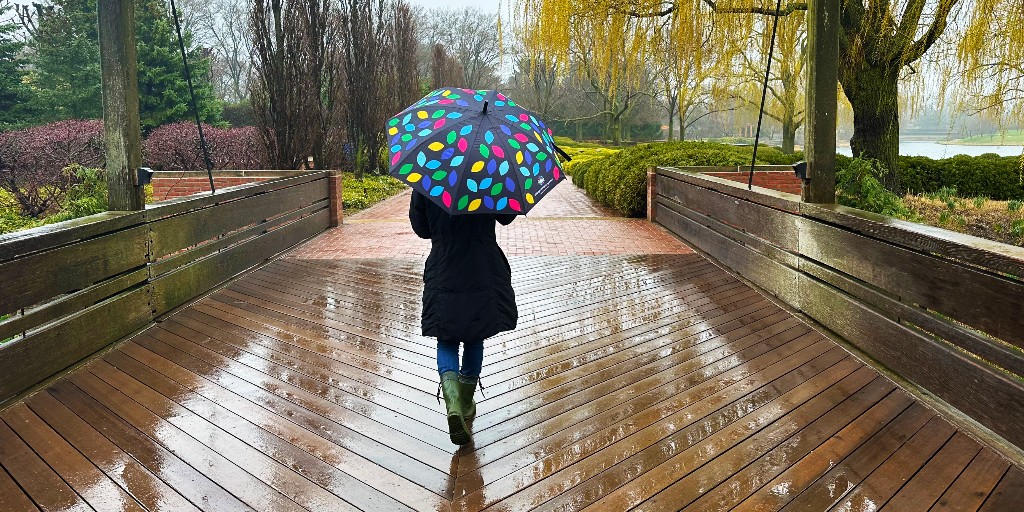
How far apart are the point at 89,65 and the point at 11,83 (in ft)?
7.35

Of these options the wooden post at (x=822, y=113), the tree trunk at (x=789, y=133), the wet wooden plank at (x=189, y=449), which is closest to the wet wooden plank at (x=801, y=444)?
the wet wooden plank at (x=189, y=449)

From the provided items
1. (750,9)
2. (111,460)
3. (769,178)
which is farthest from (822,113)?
(769,178)

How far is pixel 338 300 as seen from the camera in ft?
20.1

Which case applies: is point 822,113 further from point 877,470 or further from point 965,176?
point 965,176

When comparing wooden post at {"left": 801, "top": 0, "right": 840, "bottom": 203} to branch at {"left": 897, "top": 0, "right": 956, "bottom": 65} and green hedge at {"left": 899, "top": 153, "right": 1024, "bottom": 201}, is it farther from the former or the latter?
green hedge at {"left": 899, "top": 153, "right": 1024, "bottom": 201}

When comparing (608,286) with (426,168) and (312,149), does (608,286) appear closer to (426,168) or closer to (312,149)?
(426,168)

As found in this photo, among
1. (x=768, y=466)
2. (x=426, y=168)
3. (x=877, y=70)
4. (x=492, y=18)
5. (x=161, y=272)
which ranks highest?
(x=492, y=18)

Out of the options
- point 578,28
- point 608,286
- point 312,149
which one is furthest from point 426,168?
point 312,149

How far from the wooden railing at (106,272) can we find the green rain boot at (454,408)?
2150mm

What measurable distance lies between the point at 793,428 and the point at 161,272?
14.4 ft

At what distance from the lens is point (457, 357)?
3.32m

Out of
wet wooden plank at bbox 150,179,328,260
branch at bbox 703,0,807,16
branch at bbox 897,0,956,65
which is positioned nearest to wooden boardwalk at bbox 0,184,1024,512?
wet wooden plank at bbox 150,179,328,260

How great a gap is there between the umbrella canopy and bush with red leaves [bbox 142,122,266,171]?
48.6 ft

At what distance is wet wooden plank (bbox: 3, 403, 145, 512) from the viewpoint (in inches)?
104
